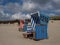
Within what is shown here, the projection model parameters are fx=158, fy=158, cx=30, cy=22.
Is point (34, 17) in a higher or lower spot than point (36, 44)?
higher

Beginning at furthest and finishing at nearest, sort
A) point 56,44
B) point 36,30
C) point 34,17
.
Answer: point 34,17, point 36,30, point 56,44

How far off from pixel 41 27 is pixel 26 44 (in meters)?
2.21

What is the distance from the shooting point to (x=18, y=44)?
31.2 ft

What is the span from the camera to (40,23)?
38.5ft

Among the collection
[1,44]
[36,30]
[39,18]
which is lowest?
[1,44]

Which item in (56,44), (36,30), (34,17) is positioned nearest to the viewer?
(56,44)

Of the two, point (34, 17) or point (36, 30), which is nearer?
point (36, 30)

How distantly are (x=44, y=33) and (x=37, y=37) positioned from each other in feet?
2.27

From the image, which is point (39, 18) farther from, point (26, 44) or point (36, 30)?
point (26, 44)

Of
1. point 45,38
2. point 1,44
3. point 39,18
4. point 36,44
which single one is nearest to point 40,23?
point 39,18

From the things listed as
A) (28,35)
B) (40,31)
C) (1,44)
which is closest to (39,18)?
(40,31)

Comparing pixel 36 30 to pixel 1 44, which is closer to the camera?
pixel 1 44

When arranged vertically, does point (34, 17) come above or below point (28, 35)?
above

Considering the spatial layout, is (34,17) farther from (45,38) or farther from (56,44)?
(56,44)
